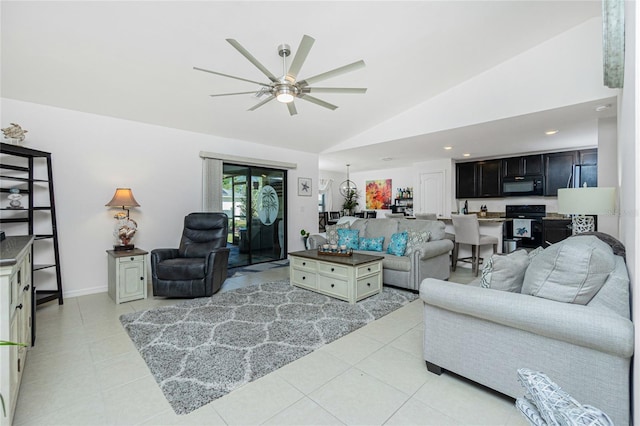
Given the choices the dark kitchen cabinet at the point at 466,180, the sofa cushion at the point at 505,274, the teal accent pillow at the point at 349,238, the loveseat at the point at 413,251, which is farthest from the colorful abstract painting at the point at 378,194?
the sofa cushion at the point at 505,274

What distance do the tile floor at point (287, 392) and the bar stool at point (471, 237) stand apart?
2.82 meters

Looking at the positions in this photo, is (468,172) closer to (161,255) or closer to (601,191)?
(601,191)

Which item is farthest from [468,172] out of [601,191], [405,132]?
[601,191]

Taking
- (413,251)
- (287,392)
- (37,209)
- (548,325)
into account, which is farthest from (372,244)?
(37,209)

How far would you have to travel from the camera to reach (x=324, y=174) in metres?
9.69

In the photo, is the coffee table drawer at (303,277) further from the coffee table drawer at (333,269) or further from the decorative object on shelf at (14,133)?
the decorative object on shelf at (14,133)

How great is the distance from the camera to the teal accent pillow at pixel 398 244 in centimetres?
408

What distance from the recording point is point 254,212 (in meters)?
5.58

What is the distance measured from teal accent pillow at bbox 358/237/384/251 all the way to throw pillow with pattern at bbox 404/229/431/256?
0.42m

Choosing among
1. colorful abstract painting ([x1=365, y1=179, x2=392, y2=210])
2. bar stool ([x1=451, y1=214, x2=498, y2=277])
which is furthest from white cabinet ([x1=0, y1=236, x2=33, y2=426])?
colorful abstract painting ([x1=365, y1=179, x2=392, y2=210])

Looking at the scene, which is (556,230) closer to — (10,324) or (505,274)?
(505,274)

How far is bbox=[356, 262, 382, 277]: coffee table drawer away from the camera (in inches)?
133

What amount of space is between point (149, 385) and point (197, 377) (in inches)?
11.2

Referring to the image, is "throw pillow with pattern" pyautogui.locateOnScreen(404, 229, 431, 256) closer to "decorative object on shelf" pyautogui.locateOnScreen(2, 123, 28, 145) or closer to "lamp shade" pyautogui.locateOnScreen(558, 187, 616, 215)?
"lamp shade" pyautogui.locateOnScreen(558, 187, 616, 215)
